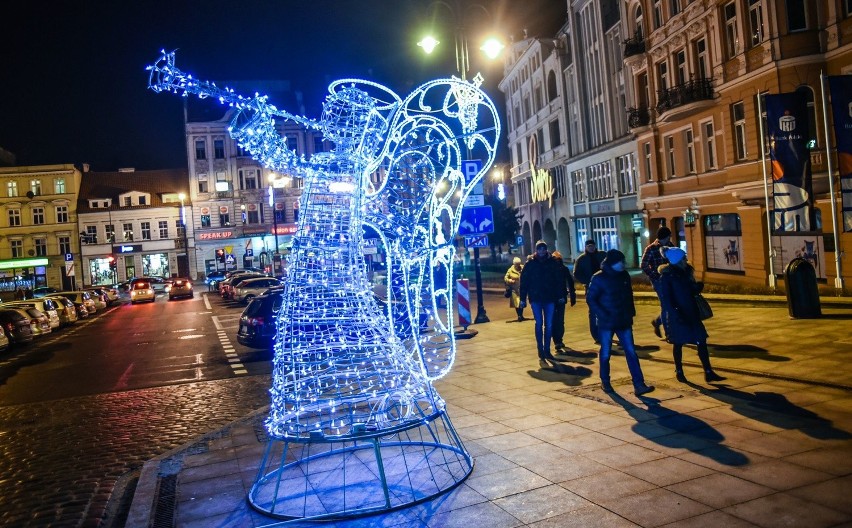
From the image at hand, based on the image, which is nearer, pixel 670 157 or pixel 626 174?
pixel 670 157

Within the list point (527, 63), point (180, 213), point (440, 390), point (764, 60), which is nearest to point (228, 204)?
point (180, 213)

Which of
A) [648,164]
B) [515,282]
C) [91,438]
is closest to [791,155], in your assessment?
[515,282]

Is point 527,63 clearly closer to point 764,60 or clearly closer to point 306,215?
point 764,60

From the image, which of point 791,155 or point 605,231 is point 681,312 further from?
point 605,231

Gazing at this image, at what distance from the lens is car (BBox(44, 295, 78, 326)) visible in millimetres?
28830

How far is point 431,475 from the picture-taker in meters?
5.88

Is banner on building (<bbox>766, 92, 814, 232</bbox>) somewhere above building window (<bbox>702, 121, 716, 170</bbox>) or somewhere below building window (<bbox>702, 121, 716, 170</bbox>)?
below

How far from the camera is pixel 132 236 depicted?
66125 millimetres

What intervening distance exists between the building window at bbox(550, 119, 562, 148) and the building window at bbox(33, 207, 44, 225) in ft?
161

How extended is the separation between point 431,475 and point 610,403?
9.44 feet

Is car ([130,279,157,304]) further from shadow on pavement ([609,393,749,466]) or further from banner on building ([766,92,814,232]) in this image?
Result: shadow on pavement ([609,393,749,466])

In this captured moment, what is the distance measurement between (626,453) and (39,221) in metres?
71.2

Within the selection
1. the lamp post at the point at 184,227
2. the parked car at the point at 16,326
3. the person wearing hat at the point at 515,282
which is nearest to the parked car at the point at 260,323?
the person wearing hat at the point at 515,282

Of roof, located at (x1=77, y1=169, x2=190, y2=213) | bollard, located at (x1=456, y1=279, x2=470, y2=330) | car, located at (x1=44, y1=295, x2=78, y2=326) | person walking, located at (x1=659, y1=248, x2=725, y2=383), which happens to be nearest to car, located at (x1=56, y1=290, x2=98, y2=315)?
car, located at (x1=44, y1=295, x2=78, y2=326)
